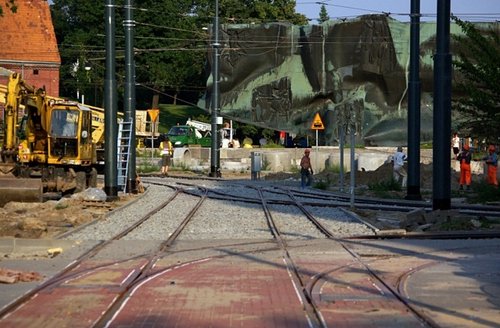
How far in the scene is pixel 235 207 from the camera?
26.1 metres

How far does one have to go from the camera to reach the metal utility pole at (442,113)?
66.8 feet

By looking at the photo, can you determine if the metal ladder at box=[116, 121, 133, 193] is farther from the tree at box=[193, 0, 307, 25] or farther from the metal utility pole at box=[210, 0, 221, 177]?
the tree at box=[193, 0, 307, 25]

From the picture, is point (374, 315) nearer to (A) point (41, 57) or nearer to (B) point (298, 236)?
(B) point (298, 236)

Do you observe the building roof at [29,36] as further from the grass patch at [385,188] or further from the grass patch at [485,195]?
the grass patch at [485,195]

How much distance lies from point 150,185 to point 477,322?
2990cm

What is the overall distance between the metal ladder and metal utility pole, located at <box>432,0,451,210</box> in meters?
14.9

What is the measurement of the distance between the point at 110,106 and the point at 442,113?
37.9 ft

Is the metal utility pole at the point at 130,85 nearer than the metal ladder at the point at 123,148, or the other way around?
the metal utility pole at the point at 130,85

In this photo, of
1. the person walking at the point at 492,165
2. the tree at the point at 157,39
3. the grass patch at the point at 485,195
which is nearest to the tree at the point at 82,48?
the tree at the point at 157,39

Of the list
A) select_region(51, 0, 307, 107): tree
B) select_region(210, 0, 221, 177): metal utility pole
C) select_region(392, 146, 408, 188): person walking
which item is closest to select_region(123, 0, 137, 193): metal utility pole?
select_region(392, 146, 408, 188): person walking

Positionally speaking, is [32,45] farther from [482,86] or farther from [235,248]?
[235,248]

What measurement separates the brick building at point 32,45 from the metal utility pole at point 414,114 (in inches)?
1870

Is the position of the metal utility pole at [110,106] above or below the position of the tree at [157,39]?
below

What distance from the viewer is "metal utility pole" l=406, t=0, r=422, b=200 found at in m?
29.8
